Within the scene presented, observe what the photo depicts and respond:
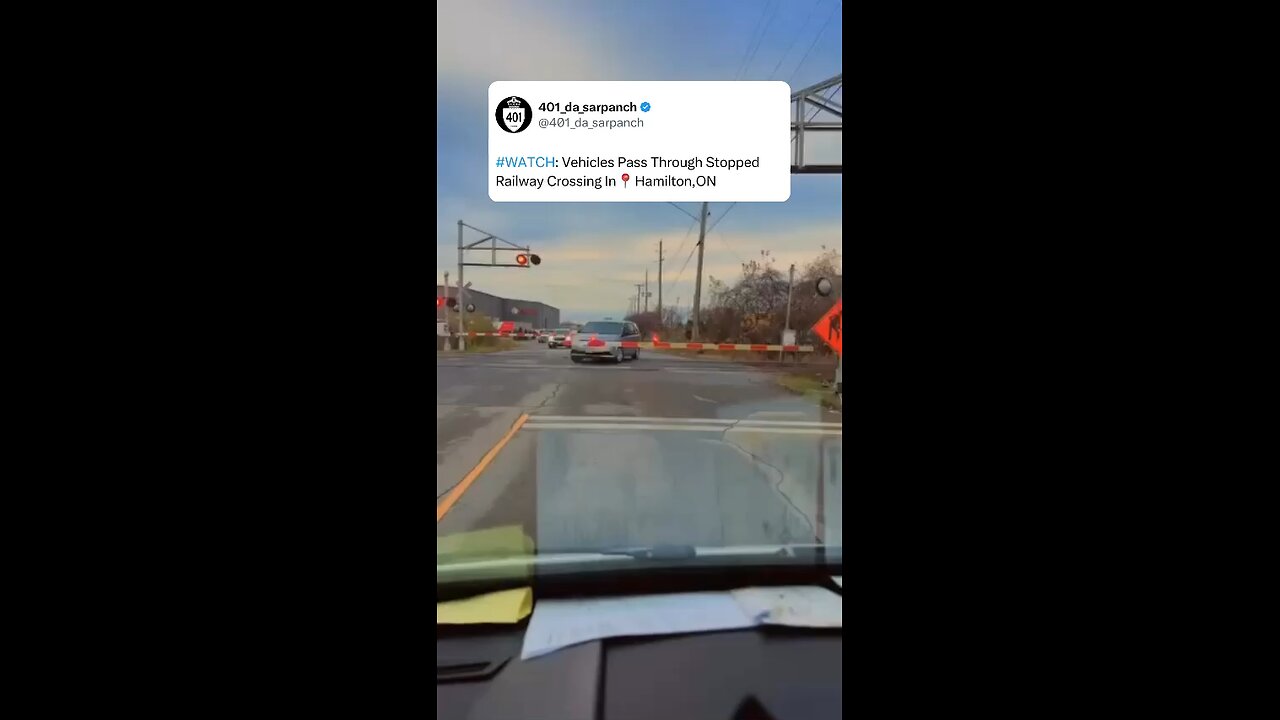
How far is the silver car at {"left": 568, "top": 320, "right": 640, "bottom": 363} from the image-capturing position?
6051 millimetres

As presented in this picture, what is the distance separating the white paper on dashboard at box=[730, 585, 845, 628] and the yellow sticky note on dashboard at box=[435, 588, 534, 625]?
108 cm

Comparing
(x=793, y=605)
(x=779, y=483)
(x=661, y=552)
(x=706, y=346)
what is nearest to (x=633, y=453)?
(x=779, y=483)

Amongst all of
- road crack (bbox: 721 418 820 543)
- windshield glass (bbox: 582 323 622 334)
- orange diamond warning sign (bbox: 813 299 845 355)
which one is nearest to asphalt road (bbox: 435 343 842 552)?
road crack (bbox: 721 418 820 543)

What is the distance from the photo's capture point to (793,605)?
299 centimetres

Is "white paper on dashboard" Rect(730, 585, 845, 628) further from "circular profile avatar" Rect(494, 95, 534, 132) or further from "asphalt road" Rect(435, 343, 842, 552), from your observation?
"circular profile avatar" Rect(494, 95, 534, 132)

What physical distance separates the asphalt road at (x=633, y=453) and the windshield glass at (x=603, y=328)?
0.54 metres

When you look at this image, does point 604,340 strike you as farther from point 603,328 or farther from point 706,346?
point 706,346
